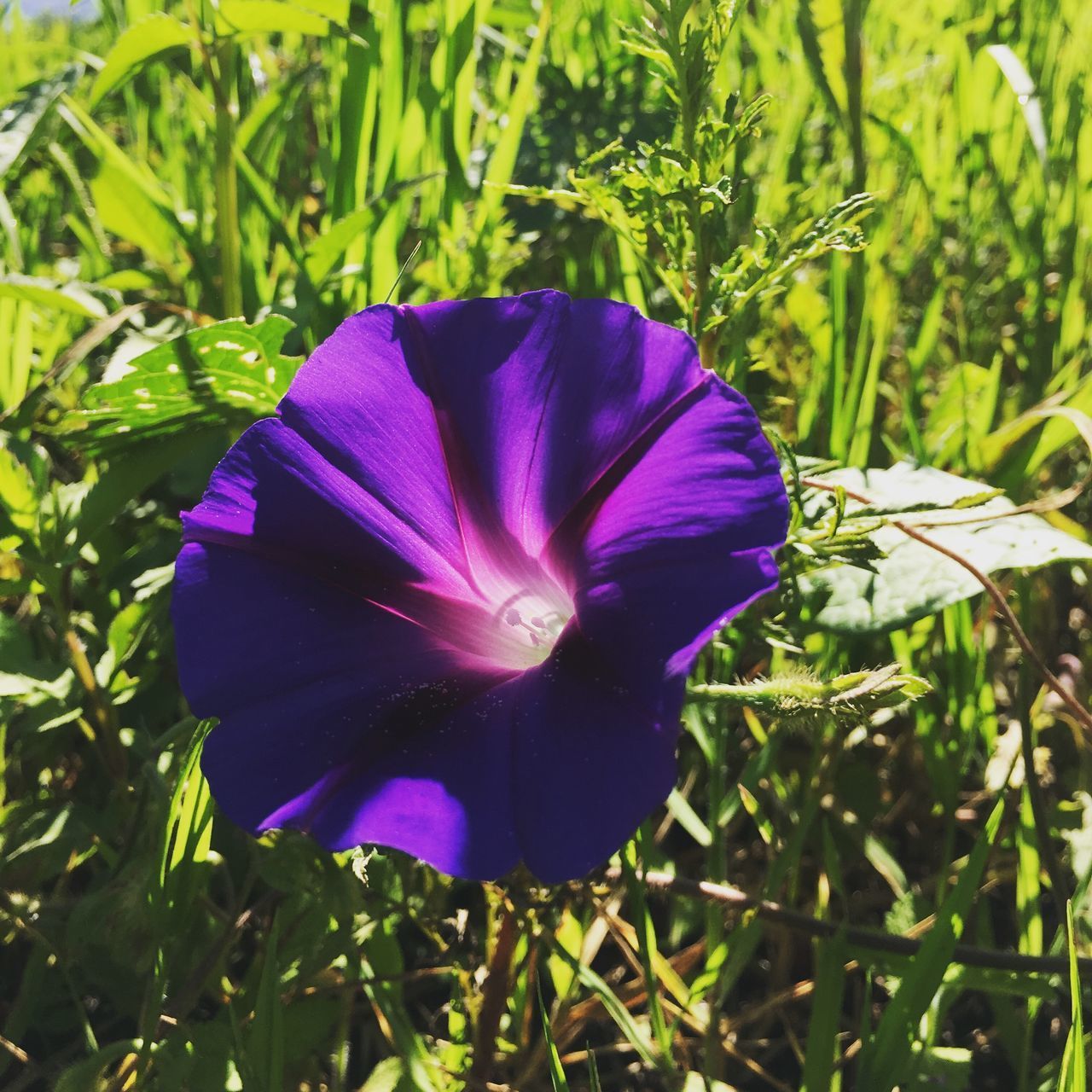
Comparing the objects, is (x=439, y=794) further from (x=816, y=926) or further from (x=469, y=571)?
(x=816, y=926)

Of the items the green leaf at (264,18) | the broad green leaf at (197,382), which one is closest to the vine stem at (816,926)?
the broad green leaf at (197,382)

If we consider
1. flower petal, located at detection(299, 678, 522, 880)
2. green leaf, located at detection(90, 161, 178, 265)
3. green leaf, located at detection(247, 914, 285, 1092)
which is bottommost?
green leaf, located at detection(247, 914, 285, 1092)

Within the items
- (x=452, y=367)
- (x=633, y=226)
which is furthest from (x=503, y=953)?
(x=633, y=226)

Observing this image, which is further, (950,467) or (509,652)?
(950,467)

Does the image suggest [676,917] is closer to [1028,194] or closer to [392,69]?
[392,69]

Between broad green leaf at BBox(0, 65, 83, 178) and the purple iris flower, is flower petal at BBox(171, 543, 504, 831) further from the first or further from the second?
broad green leaf at BBox(0, 65, 83, 178)

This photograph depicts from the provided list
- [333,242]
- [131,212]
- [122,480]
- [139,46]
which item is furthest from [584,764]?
[131,212]

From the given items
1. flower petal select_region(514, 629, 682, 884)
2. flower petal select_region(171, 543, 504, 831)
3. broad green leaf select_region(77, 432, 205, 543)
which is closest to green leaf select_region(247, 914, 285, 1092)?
flower petal select_region(171, 543, 504, 831)
